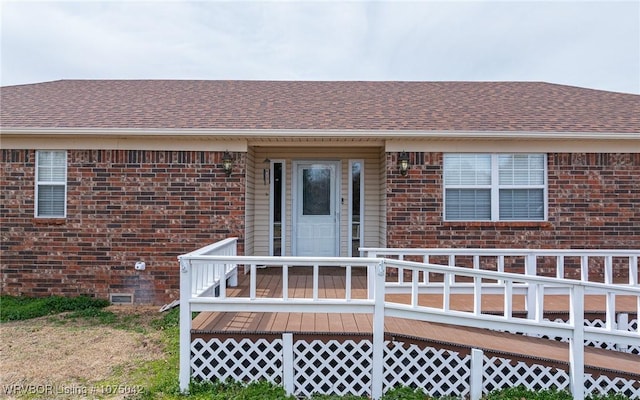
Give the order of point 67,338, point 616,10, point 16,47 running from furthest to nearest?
1. point 16,47
2. point 616,10
3. point 67,338

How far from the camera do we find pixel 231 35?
12758 millimetres

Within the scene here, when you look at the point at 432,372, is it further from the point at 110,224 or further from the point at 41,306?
the point at 41,306

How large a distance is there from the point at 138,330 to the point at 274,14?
359 inches

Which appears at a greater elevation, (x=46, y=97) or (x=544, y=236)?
(x=46, y=97)

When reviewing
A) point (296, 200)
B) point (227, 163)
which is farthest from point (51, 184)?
point (296, 200)

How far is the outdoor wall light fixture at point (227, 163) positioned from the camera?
6.50 m

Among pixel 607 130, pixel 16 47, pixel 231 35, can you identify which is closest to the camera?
pixel 607 130

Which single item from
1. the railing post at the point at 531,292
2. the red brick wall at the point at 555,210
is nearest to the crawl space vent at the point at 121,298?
the red brick wall at the point at 555,210

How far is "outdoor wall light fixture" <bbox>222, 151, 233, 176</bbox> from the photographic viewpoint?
650cm

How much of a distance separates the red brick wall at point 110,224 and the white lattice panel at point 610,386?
5.24 meters

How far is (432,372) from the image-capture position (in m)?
3.96

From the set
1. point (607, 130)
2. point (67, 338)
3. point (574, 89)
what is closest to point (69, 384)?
point (67, 338)

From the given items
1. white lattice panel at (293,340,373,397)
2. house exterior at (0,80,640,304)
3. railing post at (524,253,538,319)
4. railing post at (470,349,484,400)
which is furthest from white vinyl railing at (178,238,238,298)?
railing post at (524,253,538,319)

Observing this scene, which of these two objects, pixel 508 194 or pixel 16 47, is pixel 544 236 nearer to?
pixel 508 194
